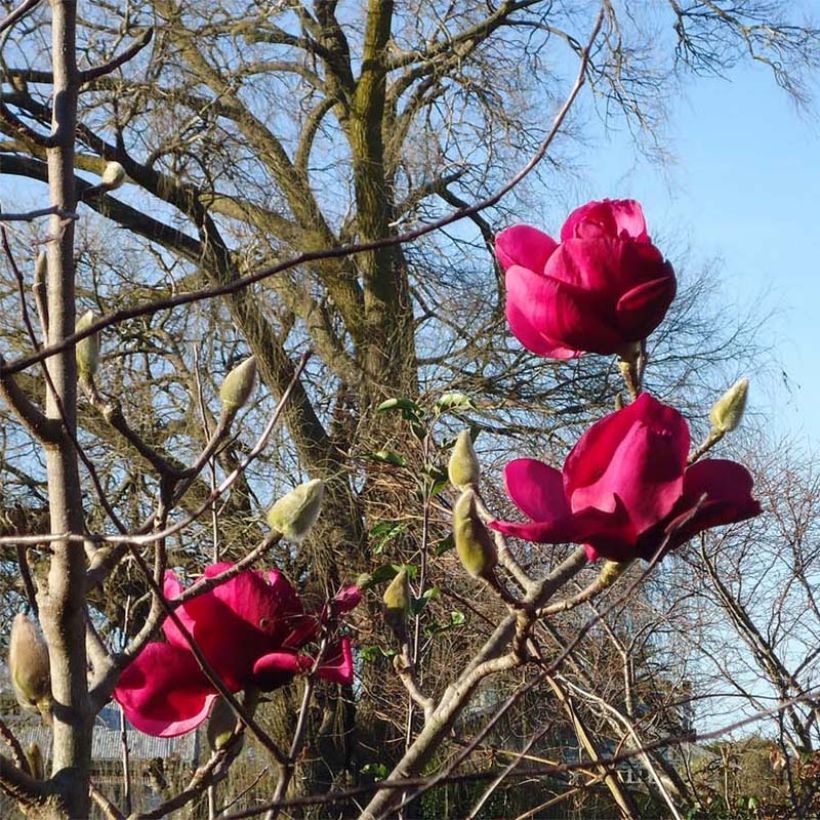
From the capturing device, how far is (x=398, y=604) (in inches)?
22.2

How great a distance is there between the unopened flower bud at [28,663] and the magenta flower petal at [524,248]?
0.27m

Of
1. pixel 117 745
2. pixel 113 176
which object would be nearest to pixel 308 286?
pixel 117 745

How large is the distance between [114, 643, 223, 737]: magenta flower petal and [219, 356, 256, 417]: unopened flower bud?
0.12 meters

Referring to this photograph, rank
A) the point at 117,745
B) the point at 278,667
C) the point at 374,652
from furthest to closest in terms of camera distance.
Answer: the point at 117,745 < the point at 374,652 < the point at 278,667

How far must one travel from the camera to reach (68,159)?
25.6 inches

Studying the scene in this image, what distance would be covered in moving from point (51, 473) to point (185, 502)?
4.41 m

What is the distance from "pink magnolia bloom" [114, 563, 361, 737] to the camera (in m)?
0.56

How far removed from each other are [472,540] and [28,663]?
0.21 meters

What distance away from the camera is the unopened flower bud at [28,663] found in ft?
1.71

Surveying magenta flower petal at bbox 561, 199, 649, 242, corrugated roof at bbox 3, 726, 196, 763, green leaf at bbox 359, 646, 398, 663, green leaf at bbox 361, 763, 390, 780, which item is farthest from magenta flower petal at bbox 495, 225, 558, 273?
corrugated roof at bbox 3, 726, 196, 763

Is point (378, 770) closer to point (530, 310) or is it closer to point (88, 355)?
point (88, 355)

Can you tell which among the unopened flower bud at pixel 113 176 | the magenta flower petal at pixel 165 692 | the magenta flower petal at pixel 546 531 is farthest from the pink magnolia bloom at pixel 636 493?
the unopened flower bud at pixel 113 176

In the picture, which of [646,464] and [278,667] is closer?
[646,464]

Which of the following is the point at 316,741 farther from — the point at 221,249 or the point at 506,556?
the point at 506,556
